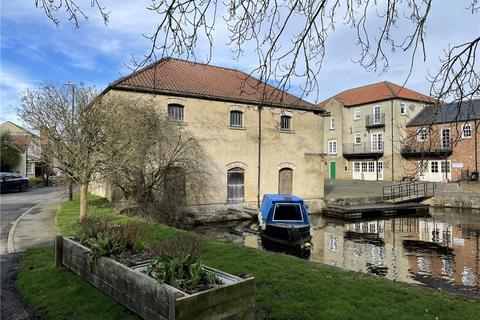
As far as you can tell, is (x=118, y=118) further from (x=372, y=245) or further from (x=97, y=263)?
(x=372, y=245)

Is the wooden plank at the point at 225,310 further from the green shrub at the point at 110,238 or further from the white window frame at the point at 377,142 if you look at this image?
the white window frame at the point at 377,142

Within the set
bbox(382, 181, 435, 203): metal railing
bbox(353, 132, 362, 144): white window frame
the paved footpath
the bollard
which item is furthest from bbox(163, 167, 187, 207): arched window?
bbox(353, 132, 362, 144): white window frame

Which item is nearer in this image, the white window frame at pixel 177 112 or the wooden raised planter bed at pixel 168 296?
the wooden raised planter bed at pixel 168 296

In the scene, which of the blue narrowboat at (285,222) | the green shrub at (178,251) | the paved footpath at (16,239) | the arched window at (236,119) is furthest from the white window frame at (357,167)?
the green shrub at (178,251)

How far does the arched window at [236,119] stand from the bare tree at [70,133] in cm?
1087

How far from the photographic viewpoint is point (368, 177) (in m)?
46.2

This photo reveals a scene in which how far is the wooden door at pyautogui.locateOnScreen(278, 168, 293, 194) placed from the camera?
1010 inches

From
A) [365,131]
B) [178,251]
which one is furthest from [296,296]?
[365,131]

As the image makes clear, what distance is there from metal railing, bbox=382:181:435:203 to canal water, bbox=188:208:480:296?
4011mm

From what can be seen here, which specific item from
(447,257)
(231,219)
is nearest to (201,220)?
(231,219)

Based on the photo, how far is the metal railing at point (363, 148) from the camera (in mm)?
44594

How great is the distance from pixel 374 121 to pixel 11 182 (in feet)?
124

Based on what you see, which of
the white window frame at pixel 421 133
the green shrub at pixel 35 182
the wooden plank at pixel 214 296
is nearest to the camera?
the wooden plank at pixel 214 296

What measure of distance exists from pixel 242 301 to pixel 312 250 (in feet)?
38.9
